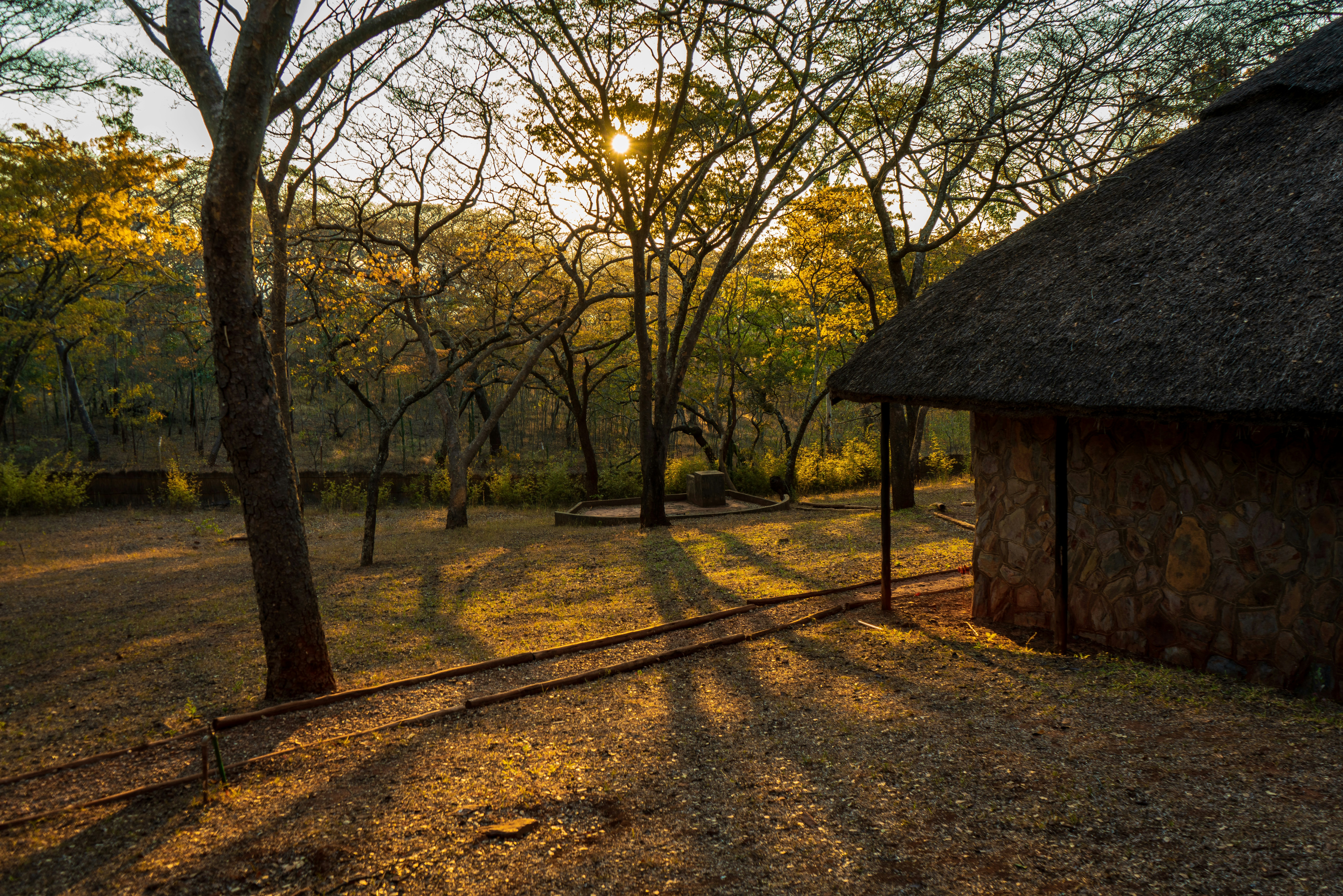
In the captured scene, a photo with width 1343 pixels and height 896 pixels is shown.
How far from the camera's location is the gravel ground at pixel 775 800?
2.95m

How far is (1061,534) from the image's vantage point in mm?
5305

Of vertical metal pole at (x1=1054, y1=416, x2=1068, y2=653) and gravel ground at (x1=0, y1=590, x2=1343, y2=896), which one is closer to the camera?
gravel ground at (x1=0, y1=590, x2=1343, y2=896)

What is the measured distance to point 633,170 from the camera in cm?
1247

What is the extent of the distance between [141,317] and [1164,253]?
33.7 m

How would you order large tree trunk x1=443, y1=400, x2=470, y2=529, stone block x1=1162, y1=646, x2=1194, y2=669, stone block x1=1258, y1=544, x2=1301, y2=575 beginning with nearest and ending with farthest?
stone block x1=1258, y1=544, x2=1301, y2=575
stone block x1=1162, y1=646, x2=1194, y2=669
large tree trunk x1=443, y1=400, x2=470, y2=529

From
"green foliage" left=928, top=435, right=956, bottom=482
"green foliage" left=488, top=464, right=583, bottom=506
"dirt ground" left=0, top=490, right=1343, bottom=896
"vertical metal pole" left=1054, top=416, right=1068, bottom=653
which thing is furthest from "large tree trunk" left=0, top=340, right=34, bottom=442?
"green foliage" left=928, top=435, right=956, bottom=482

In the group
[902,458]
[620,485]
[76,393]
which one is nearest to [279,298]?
[902,458]

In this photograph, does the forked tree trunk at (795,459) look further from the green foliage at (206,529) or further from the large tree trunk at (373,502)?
the green foliage at (206,529)

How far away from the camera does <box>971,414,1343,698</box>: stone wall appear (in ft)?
14.1

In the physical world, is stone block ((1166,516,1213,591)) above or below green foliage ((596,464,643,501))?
above

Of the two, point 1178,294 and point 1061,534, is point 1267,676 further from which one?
point 1178,294

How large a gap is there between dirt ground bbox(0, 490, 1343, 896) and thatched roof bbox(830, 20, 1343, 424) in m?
1.74

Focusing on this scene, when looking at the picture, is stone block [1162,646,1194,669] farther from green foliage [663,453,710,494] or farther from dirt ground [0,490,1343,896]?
green foliage [663,453,710,494]

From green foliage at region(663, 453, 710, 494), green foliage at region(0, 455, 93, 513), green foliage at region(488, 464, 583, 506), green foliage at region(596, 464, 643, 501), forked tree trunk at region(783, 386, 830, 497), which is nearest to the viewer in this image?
green foliage at region(0, 455, 93, 513)
